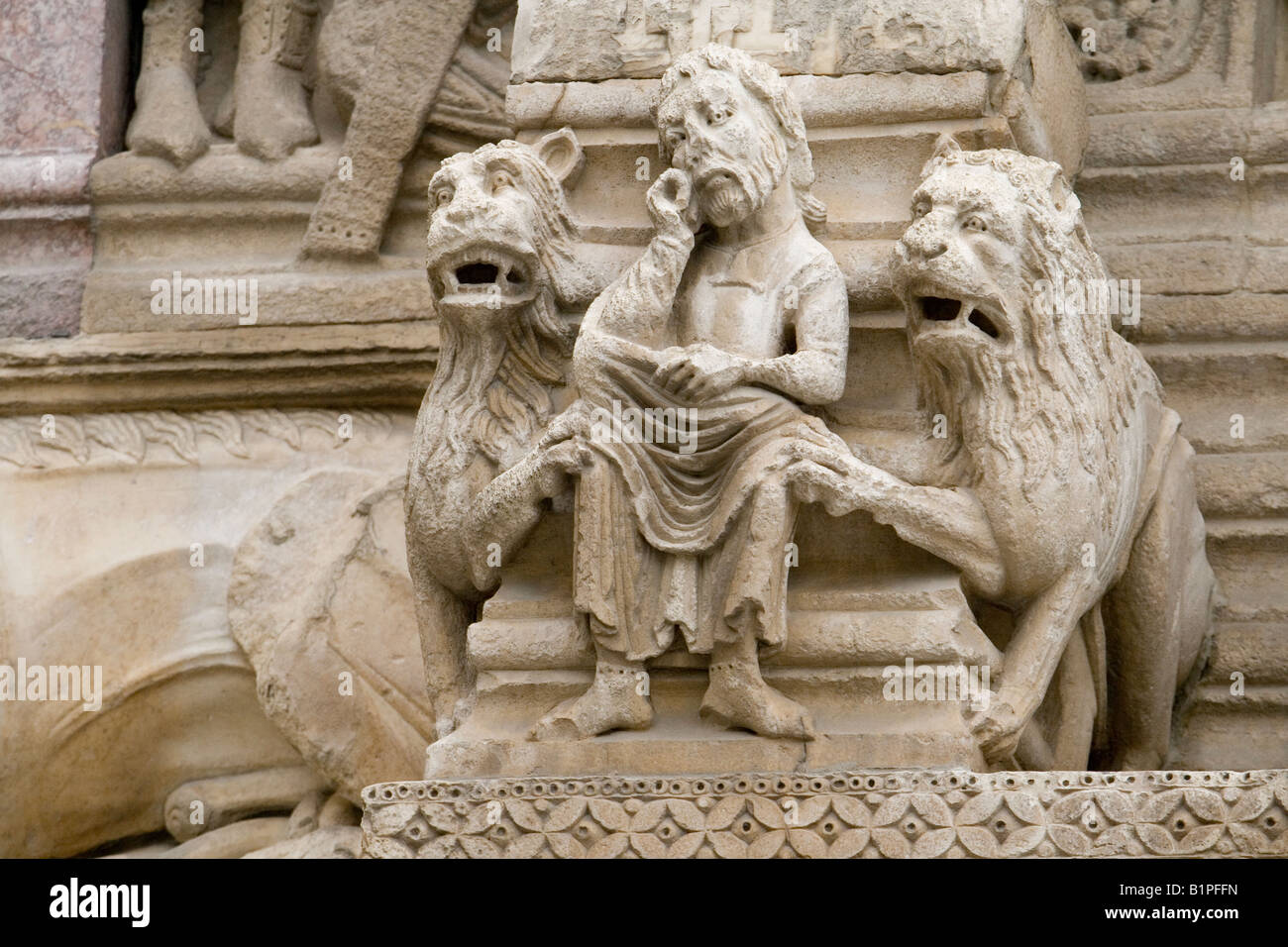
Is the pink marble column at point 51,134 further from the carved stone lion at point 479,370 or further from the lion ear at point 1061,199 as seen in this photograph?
the lion ear at point 1061,199

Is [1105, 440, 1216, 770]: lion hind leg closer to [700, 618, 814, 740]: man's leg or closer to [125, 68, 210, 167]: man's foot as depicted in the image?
[700, 618, 814, 740]: man's leg

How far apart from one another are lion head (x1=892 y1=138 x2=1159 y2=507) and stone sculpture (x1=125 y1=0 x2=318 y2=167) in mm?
2596

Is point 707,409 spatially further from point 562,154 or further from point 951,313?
point 562,154

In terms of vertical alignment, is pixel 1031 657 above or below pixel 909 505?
below

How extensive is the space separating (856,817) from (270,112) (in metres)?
3.29

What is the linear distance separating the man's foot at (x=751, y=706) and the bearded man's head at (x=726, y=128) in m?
1.01

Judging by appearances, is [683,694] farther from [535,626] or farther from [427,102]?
[427,102]

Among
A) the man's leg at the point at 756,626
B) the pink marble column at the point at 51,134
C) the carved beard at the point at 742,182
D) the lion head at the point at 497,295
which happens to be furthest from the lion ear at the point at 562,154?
the pink marble column at the point at 51,134

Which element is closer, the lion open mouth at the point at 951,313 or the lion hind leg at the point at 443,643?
the lion open mouth at the point at 951,313

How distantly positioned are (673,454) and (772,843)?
834 mm

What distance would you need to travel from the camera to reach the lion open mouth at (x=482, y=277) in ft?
21.9

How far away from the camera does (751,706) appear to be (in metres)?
6.27

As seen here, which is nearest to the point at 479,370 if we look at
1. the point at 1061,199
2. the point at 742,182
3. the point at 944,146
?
the point at 742,182

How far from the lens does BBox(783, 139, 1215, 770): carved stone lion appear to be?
6375 millimetres
